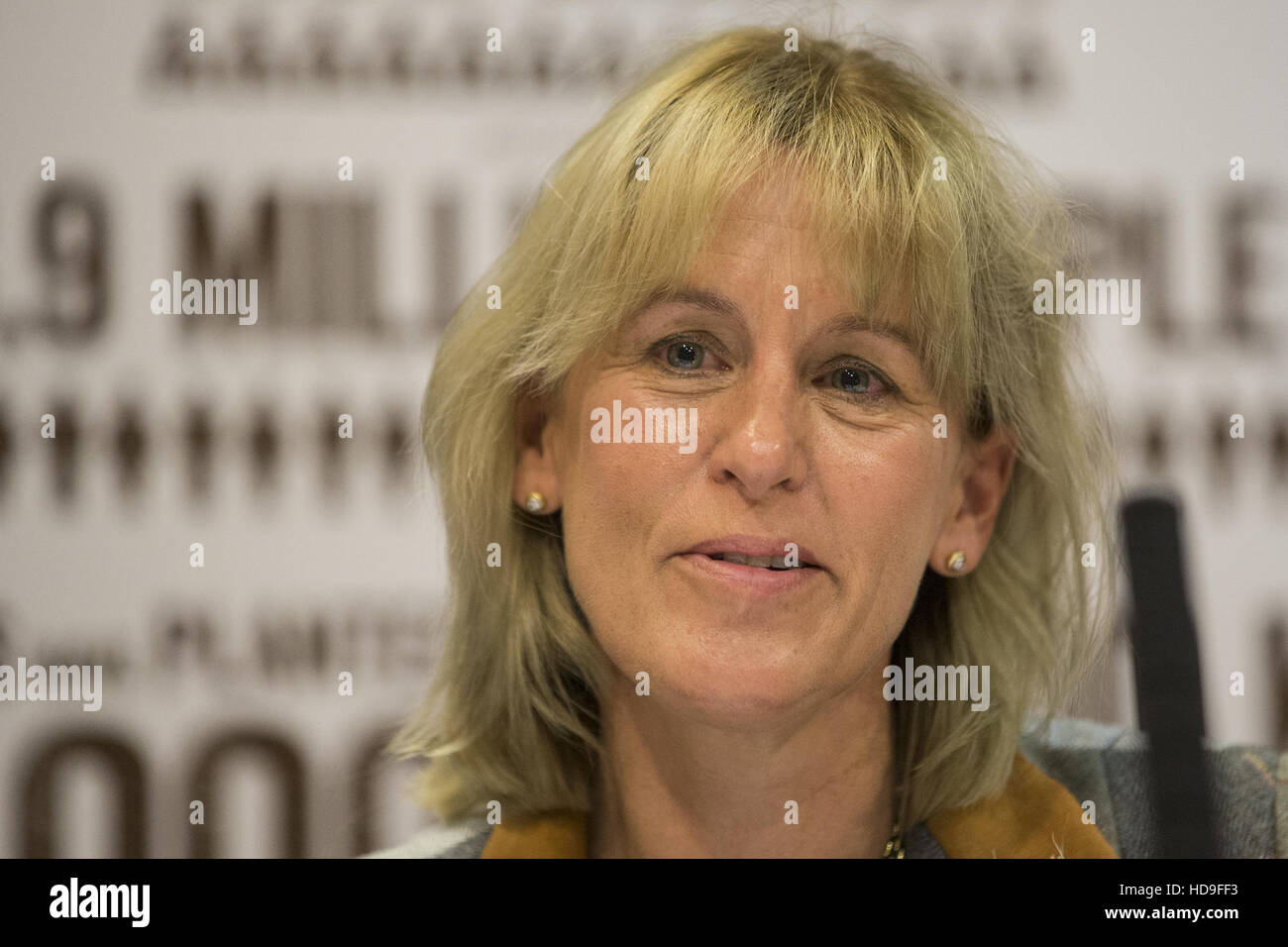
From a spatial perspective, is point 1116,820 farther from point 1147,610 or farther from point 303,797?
point 303,797

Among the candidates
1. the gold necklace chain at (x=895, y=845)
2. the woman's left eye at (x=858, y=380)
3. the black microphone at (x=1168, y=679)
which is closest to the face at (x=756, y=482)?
the woman's left eye at (x=858, y=380)

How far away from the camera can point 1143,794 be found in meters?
1.14

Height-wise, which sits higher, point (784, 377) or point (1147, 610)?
point (784, 377)

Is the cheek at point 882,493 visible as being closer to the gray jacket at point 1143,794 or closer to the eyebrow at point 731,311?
the eyebrow at point 731,311

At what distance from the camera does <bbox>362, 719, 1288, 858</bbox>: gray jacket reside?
1132mm

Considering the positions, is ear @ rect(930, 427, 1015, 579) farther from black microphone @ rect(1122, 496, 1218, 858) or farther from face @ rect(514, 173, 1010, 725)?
black microphone @ rect(1122, 496, 1218, 858)

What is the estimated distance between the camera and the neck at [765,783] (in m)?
1.09

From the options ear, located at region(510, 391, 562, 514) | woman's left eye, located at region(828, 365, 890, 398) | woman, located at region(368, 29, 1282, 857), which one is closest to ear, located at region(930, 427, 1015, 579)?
woman, located at region(368, 29, 1282, 857)

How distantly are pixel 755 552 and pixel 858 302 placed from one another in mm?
221
